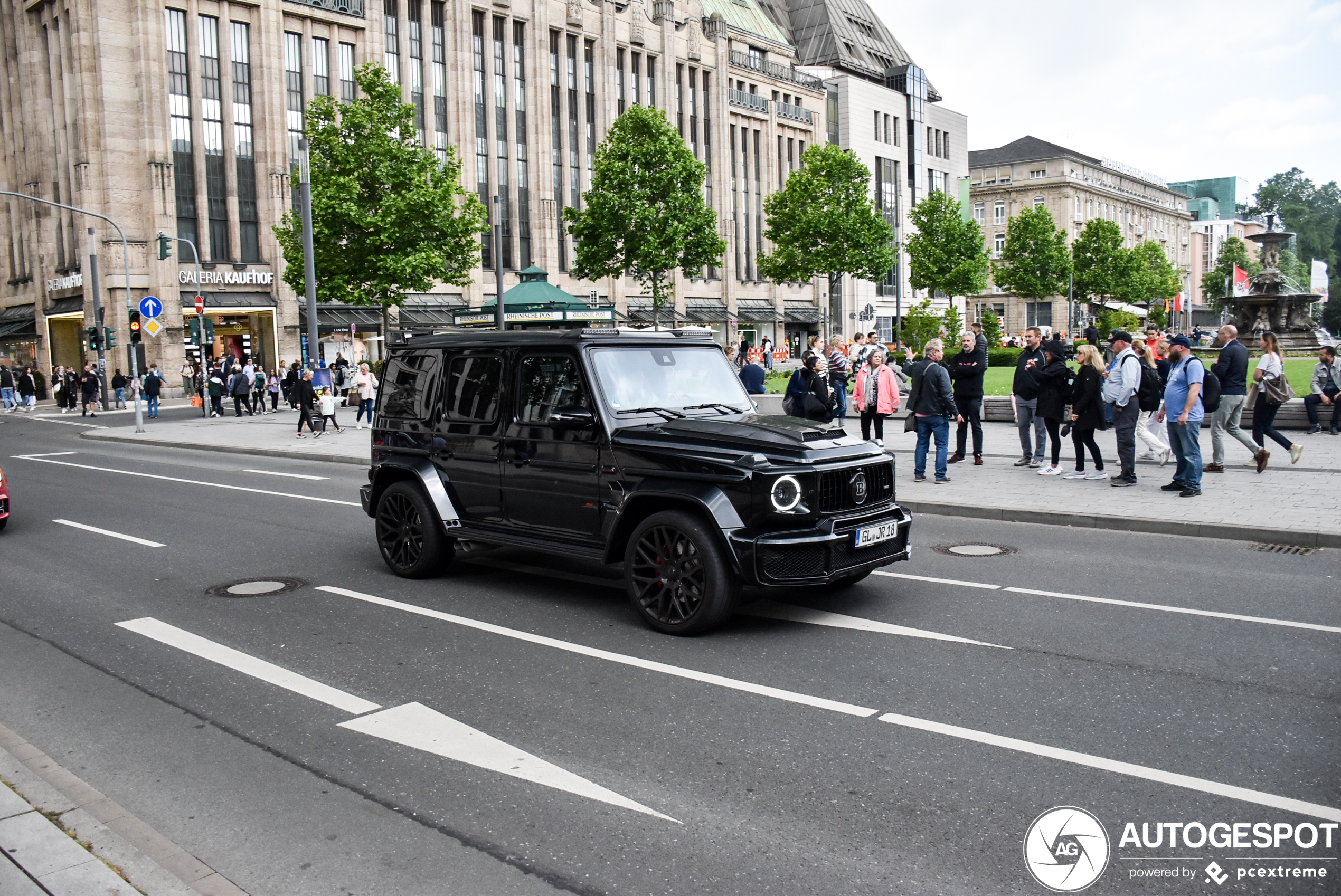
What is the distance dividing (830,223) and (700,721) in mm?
48983

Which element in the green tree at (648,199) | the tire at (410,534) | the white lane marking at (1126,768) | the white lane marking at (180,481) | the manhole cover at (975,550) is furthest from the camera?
the green tree at (648,199)

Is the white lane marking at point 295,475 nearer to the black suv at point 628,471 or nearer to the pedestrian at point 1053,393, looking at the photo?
the black suv at point 628,471

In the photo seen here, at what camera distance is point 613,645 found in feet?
21.5

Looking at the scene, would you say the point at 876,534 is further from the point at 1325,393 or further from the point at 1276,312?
the point at 1276,312

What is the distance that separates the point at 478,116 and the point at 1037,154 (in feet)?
242

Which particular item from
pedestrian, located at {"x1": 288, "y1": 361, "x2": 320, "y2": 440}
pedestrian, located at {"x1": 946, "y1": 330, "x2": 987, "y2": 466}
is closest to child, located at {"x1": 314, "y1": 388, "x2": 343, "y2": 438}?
pedestrian, located at {"x1": 288, "y1": 361, "x2": 320, "y2": 440}

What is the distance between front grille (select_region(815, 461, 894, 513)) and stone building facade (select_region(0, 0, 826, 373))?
1136 inches

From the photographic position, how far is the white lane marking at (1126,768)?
4.05 m

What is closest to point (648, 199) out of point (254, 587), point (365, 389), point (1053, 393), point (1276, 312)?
point (365, 389)

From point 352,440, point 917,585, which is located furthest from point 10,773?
point 352,440

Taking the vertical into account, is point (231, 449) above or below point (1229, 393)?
below

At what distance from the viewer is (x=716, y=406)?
773 cm

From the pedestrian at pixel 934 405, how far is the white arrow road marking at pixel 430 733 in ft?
31.5

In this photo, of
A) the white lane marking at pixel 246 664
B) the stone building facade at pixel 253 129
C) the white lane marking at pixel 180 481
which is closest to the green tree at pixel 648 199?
the stone building facade at pixel 253 129
